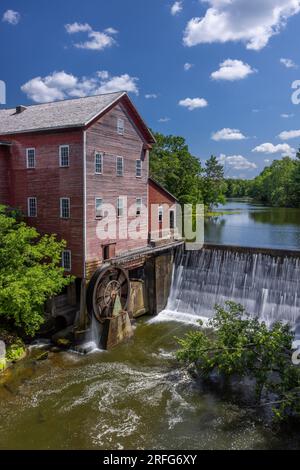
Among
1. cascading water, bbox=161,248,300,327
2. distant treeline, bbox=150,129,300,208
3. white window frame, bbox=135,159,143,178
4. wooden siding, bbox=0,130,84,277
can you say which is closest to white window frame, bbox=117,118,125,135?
white window frame, bbox=135,159,143,178

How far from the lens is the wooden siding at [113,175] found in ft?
61.8

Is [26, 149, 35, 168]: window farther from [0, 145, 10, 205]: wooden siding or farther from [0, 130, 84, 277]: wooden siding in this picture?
[0, 145, 10, 205]: wooden siding

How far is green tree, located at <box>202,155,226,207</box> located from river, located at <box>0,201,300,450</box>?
53.1 metres

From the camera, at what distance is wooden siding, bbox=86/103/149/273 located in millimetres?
18828

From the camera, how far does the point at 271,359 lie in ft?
39.5

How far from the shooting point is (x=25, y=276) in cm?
1670

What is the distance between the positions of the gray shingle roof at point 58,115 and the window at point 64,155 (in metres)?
1.02

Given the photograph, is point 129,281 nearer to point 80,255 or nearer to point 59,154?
point 80,255

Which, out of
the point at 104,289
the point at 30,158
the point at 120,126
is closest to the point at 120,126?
the point at 120,126

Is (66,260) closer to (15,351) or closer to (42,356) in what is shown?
(42,356)

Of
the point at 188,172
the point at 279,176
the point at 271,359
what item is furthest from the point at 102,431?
the point at 279,176

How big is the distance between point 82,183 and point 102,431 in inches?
434

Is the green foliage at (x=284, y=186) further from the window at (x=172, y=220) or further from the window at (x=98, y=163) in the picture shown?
the window at (x=98, y=163)

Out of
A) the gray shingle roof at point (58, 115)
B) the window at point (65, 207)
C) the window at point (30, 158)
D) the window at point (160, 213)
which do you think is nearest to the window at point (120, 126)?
the gray shingle roof at point (58, 115)
